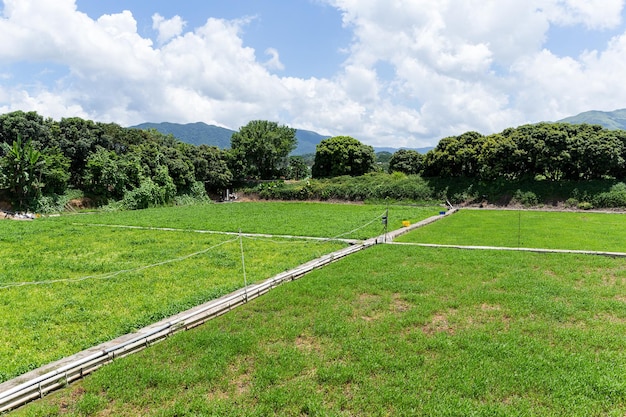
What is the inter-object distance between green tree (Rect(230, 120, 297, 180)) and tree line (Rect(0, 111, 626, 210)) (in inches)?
9.3

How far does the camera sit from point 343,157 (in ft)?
144

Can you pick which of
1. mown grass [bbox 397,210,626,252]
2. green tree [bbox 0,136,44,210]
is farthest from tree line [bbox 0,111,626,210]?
mown grass [bbox 397,210,626,252]

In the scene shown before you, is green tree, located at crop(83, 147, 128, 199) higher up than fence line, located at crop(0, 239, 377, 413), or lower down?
higher up

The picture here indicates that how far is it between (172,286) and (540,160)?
29103 mm

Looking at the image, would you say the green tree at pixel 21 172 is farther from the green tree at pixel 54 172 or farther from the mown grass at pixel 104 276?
the mown grass at pixel 104 276

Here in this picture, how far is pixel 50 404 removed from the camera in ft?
12.7

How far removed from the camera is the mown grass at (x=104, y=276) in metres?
5.54

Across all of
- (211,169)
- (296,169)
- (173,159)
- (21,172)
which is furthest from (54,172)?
(296,169)

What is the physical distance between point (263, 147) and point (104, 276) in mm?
36427

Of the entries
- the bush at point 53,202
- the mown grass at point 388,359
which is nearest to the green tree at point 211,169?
the bush at point 53,202

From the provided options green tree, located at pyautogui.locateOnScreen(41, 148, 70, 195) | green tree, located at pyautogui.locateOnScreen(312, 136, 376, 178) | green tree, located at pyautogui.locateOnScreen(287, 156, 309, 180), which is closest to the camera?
green tree, located at pyautogui.locateOnScreen(41, 148, 70, 195)

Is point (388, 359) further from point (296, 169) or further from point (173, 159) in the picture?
point (296, 169)

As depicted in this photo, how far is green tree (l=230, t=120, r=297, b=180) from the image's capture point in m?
43.9

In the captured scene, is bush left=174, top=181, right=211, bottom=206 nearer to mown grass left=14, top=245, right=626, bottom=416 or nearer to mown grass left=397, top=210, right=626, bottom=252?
mown grass left=397, top=210, right=626, bottom=252
